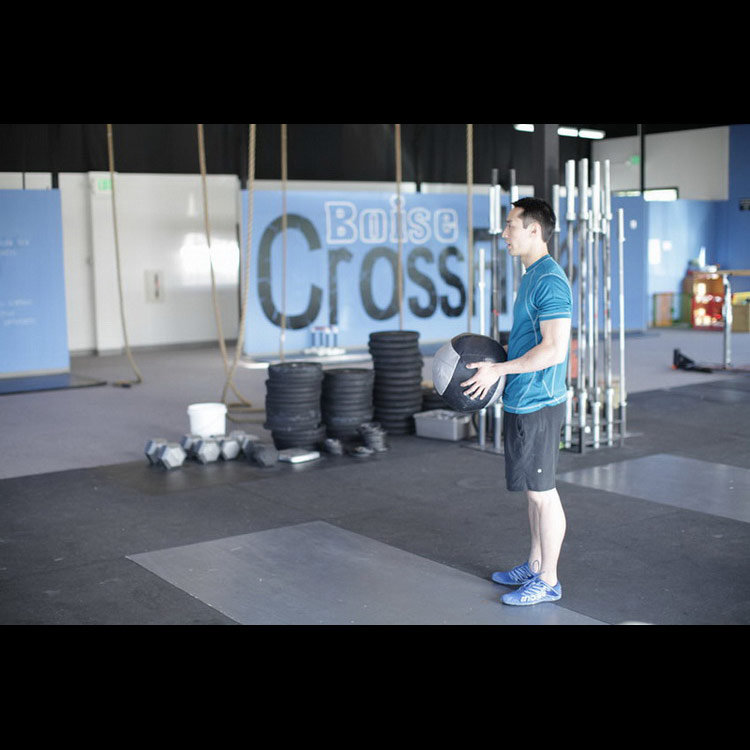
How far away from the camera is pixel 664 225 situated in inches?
593

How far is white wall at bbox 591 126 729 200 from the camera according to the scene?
1554 centimetres

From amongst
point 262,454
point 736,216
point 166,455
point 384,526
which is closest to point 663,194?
point 736,216

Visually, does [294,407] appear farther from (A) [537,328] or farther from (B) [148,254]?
(B) [148,254]

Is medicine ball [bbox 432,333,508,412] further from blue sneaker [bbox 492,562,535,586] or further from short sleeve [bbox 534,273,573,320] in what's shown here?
blue sneaker [bbox 492,562,535,586]

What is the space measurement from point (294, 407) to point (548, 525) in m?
2.90

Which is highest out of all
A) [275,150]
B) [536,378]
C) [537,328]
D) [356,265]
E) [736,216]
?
[275,150]

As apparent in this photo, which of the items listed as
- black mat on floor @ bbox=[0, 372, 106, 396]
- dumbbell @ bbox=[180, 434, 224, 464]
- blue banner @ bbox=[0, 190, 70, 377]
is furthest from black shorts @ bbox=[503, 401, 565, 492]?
blue banner @ bbox=[0, 190, 70, 377]

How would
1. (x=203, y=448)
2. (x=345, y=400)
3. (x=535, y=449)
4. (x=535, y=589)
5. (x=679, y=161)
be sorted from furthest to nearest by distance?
(x=679, y=161) < (x=345, y=400) < (x=203, y=448) < (x=535, y=589) < (x=535, y=449)

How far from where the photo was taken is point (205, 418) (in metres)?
6.08

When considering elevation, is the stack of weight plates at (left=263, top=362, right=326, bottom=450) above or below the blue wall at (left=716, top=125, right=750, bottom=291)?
below

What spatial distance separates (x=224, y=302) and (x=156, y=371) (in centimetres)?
276

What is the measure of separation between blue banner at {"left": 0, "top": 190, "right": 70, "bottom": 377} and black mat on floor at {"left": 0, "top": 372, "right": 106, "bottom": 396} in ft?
0.22
